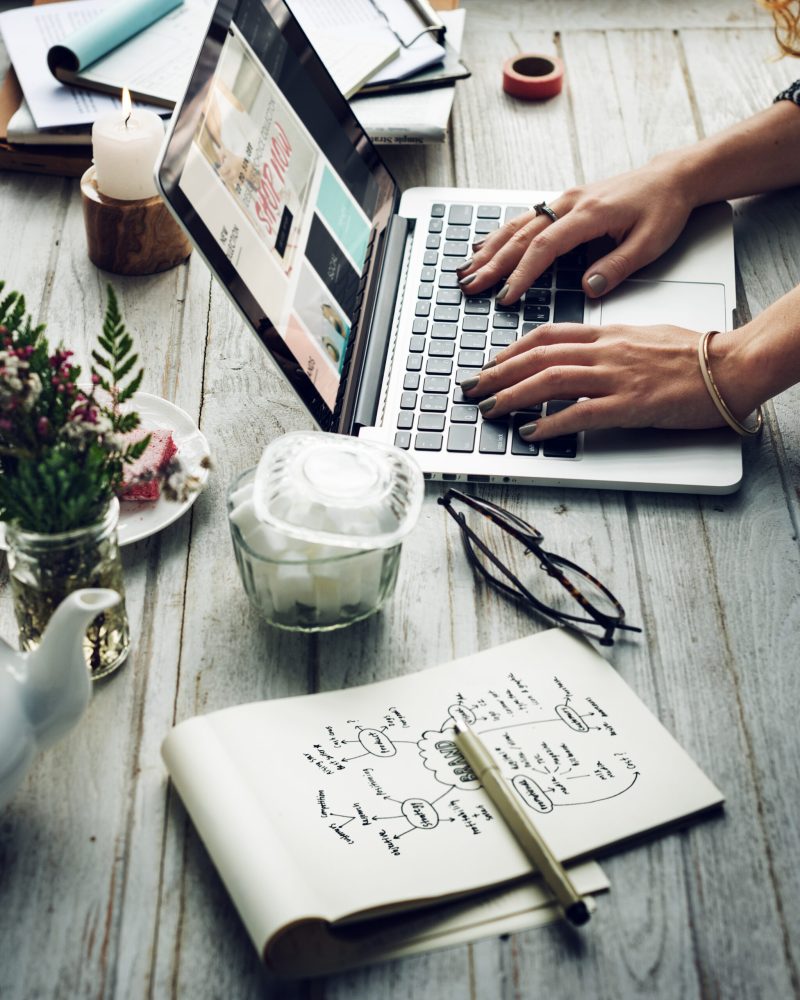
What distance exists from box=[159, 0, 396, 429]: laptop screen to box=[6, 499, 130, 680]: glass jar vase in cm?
22

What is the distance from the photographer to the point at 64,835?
0.72m

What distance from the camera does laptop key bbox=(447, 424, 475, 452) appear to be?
0.96m

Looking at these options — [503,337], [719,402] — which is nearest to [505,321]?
[503,337]

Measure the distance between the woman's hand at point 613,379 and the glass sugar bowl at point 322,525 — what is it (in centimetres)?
Result: 21

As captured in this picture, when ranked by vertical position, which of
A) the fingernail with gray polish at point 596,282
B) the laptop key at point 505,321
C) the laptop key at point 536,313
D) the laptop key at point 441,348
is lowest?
the fingernail with gray polish at point 596,282

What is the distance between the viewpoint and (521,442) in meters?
0.97

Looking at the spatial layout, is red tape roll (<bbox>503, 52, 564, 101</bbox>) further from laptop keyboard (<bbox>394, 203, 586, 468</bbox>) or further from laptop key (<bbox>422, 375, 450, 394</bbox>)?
laptop key (<bbox>422, 375, 450, 394</bbox>)

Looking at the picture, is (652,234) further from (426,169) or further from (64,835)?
(64,835)

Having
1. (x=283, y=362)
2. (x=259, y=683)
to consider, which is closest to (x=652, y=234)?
(x=283, y=362)

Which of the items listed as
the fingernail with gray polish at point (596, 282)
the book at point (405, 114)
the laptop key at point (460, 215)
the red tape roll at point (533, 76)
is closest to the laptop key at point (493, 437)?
the fingernail with gray polish at point (596, 282)

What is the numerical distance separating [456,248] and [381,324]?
0.53 feet

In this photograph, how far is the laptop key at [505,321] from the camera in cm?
109

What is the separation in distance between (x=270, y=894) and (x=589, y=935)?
7.5 inches

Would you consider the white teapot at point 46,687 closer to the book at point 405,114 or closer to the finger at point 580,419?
the finger at point 580,419
